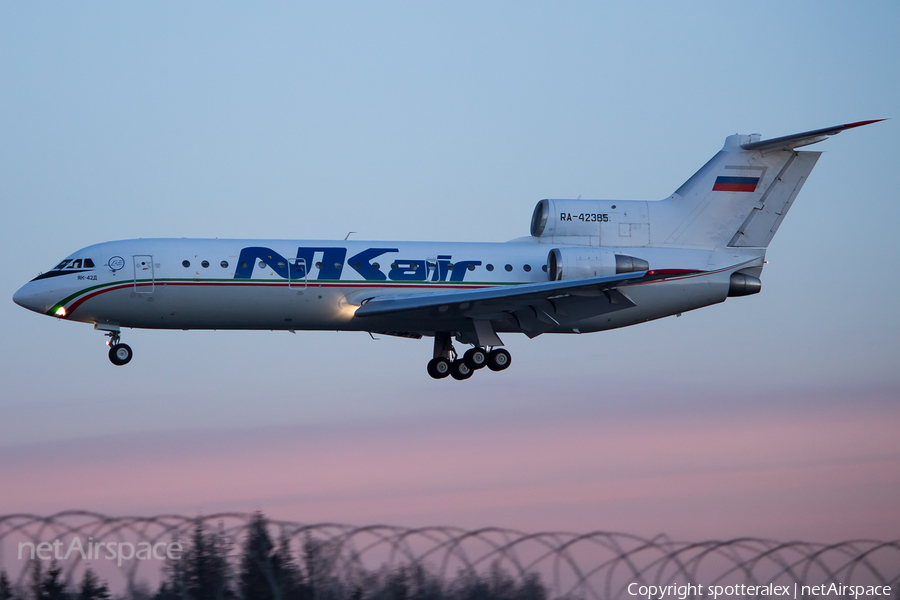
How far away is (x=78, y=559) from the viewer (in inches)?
733

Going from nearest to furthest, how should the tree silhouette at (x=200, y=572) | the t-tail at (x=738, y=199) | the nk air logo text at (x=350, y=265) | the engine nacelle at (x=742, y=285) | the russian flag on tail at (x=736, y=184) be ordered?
the tree silhouette at (x=200, y=572) < the nk air logo text at (x=350, y=265) < the engine nacelle at (x=742, y=285) < the t-tail at (x=738, y=199) < the russian flag on tail at (x=736, y=184)

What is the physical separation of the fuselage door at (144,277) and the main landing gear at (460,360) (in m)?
10.3

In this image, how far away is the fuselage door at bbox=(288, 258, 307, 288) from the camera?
3497 centimetres

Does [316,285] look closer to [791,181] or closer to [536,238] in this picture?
[536,238]

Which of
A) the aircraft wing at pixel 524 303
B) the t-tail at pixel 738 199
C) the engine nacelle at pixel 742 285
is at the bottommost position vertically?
the aircraft wing at pixel 524 303

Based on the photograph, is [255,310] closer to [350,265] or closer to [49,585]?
[350,265]

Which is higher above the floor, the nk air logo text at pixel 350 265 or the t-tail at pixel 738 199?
the t-tail at pixel 738 199

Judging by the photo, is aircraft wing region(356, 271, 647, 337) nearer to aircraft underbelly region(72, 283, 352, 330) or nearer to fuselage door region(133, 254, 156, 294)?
aircraft underbelly region(72, 283, 352, 330)

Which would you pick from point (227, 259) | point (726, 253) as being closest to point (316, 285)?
point (227, 259)

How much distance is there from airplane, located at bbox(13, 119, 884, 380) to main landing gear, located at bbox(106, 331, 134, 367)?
2.4 inches

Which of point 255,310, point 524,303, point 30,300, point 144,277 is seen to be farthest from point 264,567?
point 30,300


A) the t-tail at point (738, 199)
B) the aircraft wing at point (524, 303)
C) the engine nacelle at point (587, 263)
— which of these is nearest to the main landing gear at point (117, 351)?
the aircraft wing at point (524, 303)

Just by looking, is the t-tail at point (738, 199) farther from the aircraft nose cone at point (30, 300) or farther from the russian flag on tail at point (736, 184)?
the aircraft nose cone at point (30, 300)

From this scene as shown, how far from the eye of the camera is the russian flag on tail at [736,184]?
40875 mm
